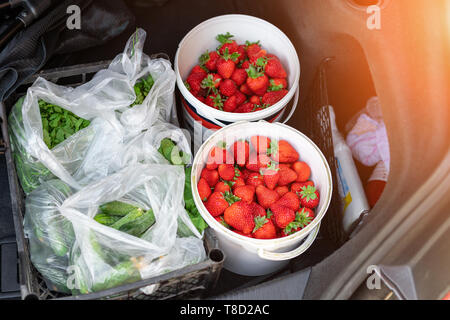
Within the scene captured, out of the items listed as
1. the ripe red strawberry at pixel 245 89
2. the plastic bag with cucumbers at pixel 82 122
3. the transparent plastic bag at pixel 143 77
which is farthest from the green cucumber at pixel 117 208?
the ripe red strawberry at pixel 245 89

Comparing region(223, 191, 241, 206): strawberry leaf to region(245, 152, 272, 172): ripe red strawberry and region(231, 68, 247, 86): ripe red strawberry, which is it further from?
region(231, 68, 247, 86): ripe red strawberry

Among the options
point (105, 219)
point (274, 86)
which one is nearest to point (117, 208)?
point (105, 219)

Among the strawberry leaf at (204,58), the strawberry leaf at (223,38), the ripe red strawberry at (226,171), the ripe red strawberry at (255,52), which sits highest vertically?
the strawberry leaf at (223,38)

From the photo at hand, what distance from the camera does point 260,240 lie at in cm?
105

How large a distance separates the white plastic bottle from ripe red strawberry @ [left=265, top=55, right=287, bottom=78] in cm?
20

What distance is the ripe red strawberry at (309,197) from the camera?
3.76ft

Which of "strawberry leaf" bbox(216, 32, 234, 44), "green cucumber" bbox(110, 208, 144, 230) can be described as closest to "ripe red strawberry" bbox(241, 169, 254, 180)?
"green cucumber" bbox(110, 208, 144, 230)

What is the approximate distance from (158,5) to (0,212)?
0.88 meters

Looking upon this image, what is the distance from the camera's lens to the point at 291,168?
1.23m

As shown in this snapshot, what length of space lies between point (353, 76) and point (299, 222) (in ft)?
1.88

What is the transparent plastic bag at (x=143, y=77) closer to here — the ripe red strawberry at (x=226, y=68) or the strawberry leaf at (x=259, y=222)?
the ripe red strawberry at (x=226, y=68)

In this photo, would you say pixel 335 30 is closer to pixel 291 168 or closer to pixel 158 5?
pixel 291 168

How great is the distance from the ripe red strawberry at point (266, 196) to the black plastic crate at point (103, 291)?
0.16m
